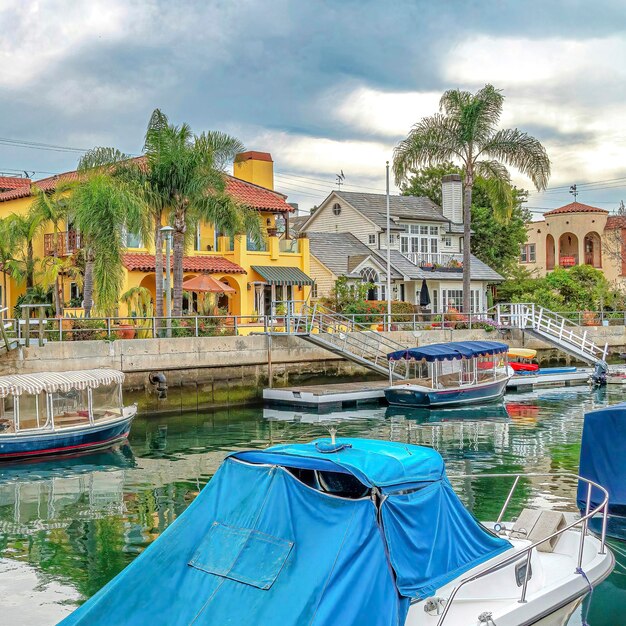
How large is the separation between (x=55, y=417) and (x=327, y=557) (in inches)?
746

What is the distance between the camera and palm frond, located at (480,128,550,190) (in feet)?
159

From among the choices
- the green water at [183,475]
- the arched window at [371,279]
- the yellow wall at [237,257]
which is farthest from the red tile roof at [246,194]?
the green water at [183,475]

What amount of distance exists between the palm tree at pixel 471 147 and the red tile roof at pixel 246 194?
7054 millimetres

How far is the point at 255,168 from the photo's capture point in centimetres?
5441

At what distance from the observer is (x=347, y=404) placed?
36.3 meters

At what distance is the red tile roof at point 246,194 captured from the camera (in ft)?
156

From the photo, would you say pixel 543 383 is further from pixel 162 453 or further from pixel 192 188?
pixel 162 453

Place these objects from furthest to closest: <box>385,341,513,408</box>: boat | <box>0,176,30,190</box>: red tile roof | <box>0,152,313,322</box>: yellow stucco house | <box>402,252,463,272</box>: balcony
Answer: <box>402,252,463,272</box>: balcony, <box>0,176,30,190</box>: red tile roof, <box>0,152,313,322</box>: yellow stucco house, <box>385,341,513,408</box>: boat

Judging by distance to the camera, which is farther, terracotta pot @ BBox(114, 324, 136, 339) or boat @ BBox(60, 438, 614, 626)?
terracotta pot @ BBox(114, 324, 136, 339)

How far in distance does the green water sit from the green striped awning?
1223 centimetres

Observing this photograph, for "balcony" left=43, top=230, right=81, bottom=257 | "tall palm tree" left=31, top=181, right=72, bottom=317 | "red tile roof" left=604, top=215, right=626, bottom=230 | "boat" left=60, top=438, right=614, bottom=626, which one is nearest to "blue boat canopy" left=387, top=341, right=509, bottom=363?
"tall palm tree" left=31, top=181, right=72, bottom=317

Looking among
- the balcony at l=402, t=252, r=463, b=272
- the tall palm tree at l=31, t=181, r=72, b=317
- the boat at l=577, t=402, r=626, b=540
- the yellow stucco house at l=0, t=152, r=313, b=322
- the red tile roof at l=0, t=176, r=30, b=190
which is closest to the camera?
the boat at l=577, t=402, r=626, b=540

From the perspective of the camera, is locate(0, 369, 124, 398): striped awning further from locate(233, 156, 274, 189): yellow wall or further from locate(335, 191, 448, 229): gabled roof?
locate(335, 191, 448, 229): gabled roof

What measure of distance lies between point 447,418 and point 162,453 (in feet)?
40.6
